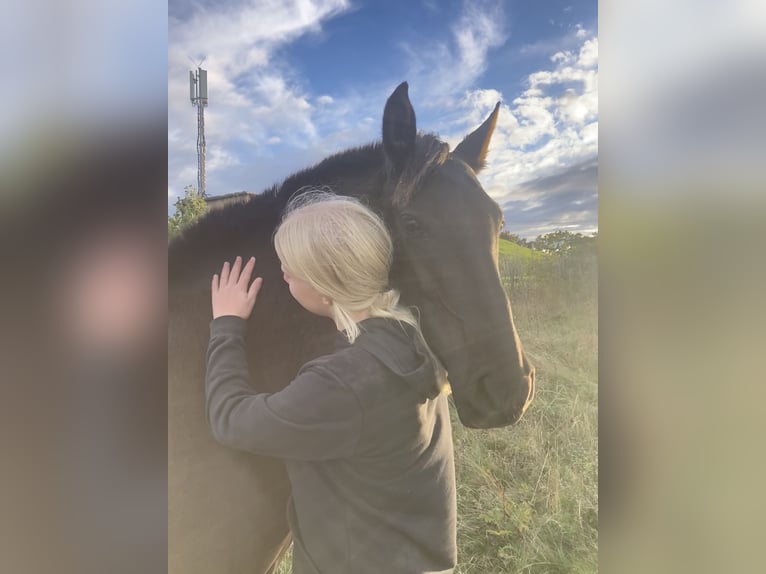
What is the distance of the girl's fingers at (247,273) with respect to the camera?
1513 millimetres

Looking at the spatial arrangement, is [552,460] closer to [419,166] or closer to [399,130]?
[419,166]

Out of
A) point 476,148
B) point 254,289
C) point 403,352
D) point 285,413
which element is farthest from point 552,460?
point 254,289

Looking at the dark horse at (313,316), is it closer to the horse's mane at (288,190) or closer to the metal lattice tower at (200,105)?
the horse's mane at (288,190)

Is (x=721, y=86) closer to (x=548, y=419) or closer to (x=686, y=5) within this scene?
(x=686, y=5)

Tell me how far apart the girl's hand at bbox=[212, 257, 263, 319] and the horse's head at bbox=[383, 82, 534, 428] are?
50cm

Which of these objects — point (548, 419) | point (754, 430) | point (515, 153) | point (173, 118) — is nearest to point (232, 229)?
point (173, 118)

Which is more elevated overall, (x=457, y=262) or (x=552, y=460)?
(x=457, y=262)

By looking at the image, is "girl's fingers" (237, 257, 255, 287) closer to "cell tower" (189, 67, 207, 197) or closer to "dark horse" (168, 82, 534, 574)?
"dark horse" (168, 82, 534, 574)

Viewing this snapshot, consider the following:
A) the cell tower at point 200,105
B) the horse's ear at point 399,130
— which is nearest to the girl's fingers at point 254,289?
the cell tower at point 200,105

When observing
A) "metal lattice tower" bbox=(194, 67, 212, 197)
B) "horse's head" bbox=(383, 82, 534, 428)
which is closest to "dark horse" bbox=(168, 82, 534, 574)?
"horse's head" bbox=(383, 82, 534, 428)

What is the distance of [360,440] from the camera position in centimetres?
140

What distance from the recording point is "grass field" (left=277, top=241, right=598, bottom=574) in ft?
4.64

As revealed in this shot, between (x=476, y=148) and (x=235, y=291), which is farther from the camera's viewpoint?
(x=235, y=291)

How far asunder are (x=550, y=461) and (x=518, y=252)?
695 millimetres
